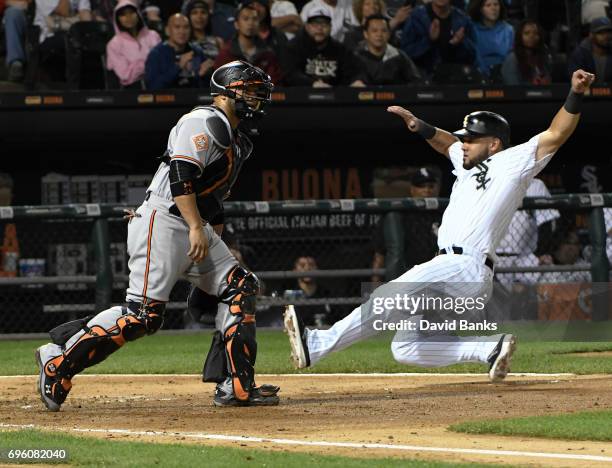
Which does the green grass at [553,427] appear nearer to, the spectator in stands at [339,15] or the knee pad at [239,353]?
the knee pad at [239,353]

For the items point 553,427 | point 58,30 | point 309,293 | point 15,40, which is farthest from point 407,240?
point 553,427

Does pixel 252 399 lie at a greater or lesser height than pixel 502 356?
lesser

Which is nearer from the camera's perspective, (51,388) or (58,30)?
(51,388)

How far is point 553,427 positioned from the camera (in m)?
5.69

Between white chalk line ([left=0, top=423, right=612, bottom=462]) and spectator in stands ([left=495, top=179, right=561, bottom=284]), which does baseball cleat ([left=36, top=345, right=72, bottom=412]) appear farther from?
spectator in stands ([left=495, top=179, right=561, bottom=284])

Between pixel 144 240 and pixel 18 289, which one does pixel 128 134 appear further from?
pixel 144 240

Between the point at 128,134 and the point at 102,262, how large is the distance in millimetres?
1377

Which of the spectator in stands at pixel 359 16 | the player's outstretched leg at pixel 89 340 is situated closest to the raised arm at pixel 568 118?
the player's outstretched leg at pixel 89 340

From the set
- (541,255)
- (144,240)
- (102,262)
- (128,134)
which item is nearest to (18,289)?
(102,262)

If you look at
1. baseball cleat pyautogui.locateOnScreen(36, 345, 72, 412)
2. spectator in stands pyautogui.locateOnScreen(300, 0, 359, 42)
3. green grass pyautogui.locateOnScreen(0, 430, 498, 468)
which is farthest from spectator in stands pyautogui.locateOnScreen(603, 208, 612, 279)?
green grass pyautogui.locateOnScreen(0, 430, 498, 468)

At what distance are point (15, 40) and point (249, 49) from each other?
83.1 inches

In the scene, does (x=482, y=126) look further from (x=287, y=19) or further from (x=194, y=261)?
(x=287, y=19)

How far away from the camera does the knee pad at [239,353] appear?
6.70m

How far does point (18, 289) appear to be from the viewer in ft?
38.6
